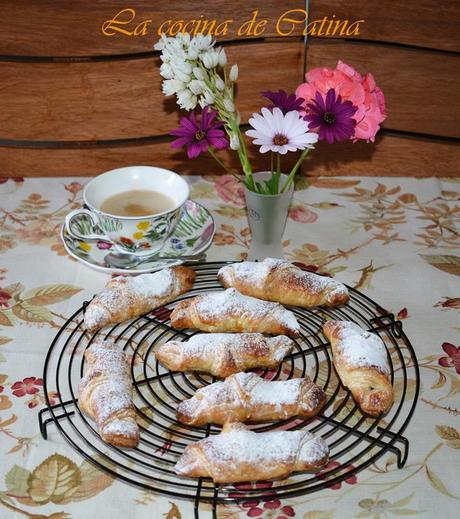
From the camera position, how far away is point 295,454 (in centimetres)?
94

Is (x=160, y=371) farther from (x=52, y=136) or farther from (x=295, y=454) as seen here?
(x=52, y=136)

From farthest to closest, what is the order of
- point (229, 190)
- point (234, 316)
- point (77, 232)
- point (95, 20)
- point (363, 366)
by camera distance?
point (229, 190), point (95, 20), point (77, 232), point (234, 316), point (363, 366)

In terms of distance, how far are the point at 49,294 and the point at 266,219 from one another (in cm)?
44

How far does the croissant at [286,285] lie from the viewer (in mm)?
1224

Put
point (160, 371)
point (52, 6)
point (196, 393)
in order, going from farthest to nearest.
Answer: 1. point (52, 6)
2. point (160, 371)
3. point (196, 393)

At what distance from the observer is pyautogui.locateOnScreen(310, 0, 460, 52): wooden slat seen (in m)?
1.50

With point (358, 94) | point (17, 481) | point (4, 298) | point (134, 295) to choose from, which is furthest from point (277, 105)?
point (17, 481)

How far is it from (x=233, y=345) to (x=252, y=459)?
0.22 m

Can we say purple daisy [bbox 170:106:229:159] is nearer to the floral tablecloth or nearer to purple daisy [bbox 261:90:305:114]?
purple daisy [bbox 261:90:305:114]

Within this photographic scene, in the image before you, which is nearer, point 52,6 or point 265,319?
point 265,319

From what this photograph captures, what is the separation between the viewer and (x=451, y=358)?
119 cm

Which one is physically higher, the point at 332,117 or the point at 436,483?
the point at 332,117

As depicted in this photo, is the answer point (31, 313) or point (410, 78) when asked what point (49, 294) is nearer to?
point (31, 313)

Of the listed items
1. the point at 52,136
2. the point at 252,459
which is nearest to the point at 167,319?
the point at 252,459
